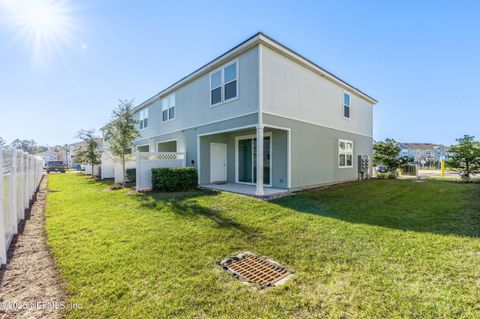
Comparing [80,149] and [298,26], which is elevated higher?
[298,26]

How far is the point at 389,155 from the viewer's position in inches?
663

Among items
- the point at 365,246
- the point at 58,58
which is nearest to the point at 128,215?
the point at 365,246

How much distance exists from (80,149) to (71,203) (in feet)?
46.6

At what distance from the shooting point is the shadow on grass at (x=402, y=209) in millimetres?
5034

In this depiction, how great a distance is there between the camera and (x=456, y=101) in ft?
67.4

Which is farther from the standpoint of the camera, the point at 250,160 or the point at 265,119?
the point at 250,160

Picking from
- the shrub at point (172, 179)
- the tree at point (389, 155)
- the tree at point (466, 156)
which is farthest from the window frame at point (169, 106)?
the tree at point (466, 156)

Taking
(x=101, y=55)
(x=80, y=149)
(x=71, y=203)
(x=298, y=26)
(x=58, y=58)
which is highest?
(x=298, y=26)

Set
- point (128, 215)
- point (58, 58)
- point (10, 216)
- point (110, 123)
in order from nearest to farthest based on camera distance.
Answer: point (10, 216) < point (128, 215) < point (58, 58) < point (110, 123)

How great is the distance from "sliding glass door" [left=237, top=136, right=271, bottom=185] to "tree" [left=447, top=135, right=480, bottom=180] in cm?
1181

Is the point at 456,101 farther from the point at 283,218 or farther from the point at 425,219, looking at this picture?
the point at 283,218

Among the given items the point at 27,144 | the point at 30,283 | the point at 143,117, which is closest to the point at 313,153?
the point at 30,283

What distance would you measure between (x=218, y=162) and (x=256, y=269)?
9.09 meters

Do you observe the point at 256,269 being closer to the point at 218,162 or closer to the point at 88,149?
the point at 218,162
